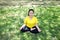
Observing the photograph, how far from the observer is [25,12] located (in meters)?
7.20

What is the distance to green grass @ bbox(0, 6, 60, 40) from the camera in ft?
19.0

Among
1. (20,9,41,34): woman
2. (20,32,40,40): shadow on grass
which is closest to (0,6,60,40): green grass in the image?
(20,32,40,40): shadow on grass

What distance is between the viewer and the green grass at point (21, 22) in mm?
5805

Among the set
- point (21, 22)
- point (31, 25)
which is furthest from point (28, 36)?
point (21, 22)

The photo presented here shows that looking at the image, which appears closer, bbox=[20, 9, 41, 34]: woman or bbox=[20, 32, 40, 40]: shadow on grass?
bbox=[20, 32, 40, 40]: shadow on grass

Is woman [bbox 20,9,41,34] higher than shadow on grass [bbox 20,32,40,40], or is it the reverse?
woman [bbox 20,9,41,34]

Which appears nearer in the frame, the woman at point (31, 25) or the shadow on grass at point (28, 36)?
the shadow on grass at point (28, 36)

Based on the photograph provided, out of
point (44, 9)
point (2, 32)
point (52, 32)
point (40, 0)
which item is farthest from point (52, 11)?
point (2, 32)

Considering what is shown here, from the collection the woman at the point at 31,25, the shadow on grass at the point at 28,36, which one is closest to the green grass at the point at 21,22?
the shadow on grass at the point at 28,36

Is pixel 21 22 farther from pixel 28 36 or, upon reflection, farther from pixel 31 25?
pixel 28 36

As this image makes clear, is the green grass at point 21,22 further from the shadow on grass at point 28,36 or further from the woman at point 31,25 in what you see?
the woman at point 31,25

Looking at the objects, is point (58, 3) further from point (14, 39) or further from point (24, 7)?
point (14, 39)

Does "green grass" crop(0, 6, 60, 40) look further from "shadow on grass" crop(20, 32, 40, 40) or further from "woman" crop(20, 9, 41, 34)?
"woman" crop(20, 9, 41, 34)

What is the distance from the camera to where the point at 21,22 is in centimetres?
652
